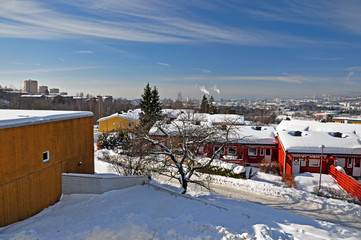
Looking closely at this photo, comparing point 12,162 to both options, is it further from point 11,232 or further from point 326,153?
point 326,153

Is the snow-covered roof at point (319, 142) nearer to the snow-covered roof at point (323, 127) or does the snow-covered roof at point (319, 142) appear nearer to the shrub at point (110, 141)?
the snow-covered roof at point (323, 127)

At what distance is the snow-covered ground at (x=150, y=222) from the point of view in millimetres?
7520

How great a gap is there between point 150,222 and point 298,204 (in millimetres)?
10182

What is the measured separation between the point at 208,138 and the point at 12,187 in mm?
9835

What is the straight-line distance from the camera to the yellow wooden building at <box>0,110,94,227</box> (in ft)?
28.2

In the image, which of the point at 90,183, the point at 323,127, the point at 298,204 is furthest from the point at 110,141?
the point at 323,127

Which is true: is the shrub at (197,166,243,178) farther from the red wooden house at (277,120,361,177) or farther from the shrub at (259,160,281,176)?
the red wooden house at (277,120,361,177)

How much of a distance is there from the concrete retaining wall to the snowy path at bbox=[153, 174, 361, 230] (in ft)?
23.1

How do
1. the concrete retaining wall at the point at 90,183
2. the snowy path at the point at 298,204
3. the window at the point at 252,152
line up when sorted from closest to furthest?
A: the concrete retaining wall at the point at 90,183 → the snowy path at the point at 298,204 → the window at the point at 252,152

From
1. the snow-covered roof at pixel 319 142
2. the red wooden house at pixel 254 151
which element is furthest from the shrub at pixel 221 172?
the snow-covered roof at pixel 319 142

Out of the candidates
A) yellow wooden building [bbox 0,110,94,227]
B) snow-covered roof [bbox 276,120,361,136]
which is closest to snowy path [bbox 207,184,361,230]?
yellow wooden building [bbox 0,110,94,227]

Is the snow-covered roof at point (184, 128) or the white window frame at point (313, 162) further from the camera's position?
the white window frame at point (313, 162)

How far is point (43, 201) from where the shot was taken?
34.1ft

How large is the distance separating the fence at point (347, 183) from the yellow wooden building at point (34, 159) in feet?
56.1
